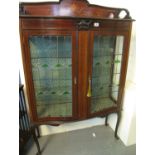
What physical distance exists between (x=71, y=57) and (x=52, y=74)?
0.29 meters

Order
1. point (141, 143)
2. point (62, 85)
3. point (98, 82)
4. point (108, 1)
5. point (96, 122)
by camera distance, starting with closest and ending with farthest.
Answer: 1. point (141, 143)
2. point (62, 85)
3. point (98, 82)
4. point (108, 1)
5. point (96, 122)

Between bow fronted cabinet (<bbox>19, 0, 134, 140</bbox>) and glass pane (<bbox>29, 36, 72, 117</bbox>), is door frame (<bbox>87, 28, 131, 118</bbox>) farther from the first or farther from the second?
glass pane (<bbox>29, 36, 72, 117</bbox>)

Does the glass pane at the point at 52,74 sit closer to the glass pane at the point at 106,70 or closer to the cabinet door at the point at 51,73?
the cabinet door at the point at 51,73

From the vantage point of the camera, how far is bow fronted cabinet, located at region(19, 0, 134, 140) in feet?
4.11

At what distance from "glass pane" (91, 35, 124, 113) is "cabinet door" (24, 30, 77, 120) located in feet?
0.90

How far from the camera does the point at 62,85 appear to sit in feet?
5.06

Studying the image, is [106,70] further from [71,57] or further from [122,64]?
[71,57]

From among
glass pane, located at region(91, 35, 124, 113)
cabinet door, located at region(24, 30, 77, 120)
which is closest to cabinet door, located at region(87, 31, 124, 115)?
glass pane, located at region(91, 35, 124, 113)

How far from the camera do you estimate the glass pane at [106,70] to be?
1.51 m

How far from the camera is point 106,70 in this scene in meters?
1.67

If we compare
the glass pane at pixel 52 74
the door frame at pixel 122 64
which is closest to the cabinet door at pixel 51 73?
the glass pane at pixel 52 74
